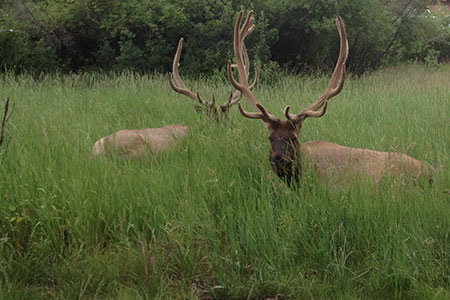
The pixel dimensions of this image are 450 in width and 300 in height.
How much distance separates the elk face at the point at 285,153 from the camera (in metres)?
4.50

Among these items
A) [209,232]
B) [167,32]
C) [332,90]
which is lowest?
[209,232]

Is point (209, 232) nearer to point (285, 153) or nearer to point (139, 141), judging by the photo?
point (285, 153)

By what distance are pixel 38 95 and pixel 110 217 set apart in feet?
17.2

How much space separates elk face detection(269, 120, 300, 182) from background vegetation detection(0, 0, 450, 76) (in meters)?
8.18

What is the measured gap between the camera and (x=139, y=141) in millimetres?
6035

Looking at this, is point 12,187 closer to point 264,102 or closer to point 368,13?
point 264,102

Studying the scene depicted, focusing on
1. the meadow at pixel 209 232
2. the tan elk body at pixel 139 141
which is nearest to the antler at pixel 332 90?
the meadow at pixel 209 232

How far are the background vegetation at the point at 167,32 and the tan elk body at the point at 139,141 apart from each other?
6.91m

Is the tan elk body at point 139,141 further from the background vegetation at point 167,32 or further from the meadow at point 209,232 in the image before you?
the background vegetation at point 167,32

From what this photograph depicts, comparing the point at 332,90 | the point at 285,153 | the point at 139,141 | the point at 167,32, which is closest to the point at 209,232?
the point at 285,153

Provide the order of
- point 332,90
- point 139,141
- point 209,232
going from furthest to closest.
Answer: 1. point 139,141
2. point 332,90
3. point 209,232

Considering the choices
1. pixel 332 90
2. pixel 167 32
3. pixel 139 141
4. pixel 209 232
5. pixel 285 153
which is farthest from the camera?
pixel 167 32

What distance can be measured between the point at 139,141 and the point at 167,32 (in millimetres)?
9102

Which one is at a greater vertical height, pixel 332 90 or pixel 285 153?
pixel 332 90
